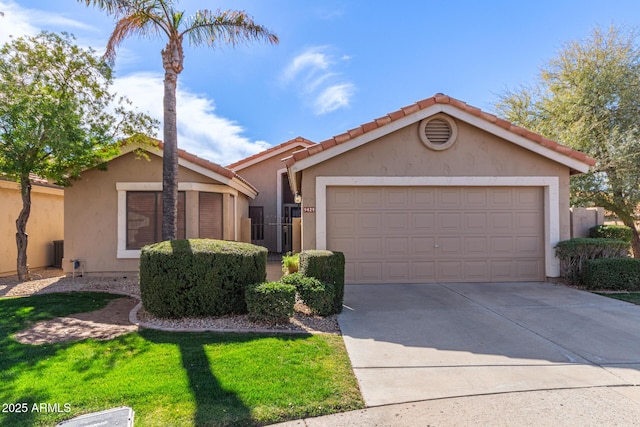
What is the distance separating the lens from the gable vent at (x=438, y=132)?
9.20 meters

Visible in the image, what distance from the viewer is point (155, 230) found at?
1049cm

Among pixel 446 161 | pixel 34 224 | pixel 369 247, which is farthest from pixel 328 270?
pixel 34 224

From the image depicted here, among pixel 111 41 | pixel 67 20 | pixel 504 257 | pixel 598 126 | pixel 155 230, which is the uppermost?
pixel 67 20

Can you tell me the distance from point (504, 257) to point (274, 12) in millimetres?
9031

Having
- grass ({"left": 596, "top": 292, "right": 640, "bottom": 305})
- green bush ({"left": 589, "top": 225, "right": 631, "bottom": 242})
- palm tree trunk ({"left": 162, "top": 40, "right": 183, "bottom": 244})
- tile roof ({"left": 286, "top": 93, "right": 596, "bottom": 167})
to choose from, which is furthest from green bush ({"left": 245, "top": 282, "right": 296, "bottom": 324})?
green bush ({"left": 589, "top": 225, "right": 631, "bottom": 242})

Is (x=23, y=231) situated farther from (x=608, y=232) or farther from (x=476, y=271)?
(x=608, y=232)

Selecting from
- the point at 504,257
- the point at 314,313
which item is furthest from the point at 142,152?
the point at 504,257

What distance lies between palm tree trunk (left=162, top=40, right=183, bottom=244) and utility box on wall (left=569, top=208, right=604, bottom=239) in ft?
34.6

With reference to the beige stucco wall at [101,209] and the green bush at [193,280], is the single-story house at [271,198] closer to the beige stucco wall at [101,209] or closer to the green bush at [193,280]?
the beige stucco wall at [101,209]

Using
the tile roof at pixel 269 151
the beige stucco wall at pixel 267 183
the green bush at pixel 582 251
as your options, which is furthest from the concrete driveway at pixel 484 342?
the tile roof at pixel 269 151

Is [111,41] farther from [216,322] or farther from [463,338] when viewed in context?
[463,338]

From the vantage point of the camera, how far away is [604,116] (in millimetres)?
12648

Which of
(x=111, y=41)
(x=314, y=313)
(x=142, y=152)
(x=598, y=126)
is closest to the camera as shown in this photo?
(x=314, y=313)

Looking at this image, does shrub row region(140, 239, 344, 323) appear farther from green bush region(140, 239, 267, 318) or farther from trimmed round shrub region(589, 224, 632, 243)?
trimmed round shrub region(589, 224, 632, 243)
